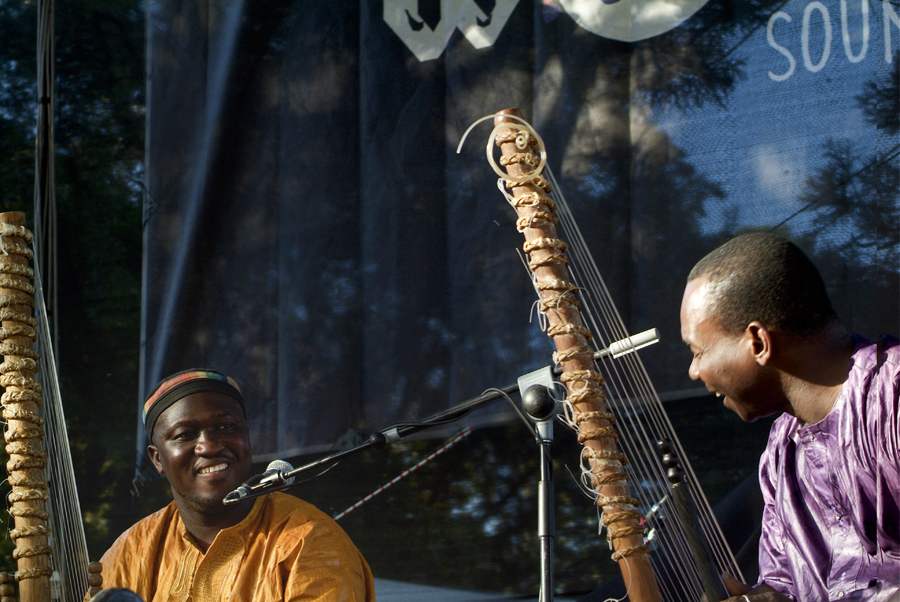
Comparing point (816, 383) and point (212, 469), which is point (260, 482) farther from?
point (816, 383)

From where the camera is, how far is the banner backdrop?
118 inches

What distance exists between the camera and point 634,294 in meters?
3.20

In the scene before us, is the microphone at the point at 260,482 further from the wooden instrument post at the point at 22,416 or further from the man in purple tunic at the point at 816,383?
the man in purple tunic at the point at 816,383

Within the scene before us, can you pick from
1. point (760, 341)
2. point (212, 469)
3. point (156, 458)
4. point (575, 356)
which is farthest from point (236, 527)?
point (760, 341)

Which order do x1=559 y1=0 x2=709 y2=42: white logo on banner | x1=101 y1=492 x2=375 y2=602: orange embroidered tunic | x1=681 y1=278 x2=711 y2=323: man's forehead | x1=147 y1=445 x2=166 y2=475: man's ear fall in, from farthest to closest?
x1=559 y1=0 x2=709 y2=42: white logo on banner
x1=147 y1=445 x2=166 y2=475: man's ear
x1=101 y1=492 x2=375 y2=602: orange embroidered tunic
x1=681 y1=278 x2=711 y2=323: man's forehead

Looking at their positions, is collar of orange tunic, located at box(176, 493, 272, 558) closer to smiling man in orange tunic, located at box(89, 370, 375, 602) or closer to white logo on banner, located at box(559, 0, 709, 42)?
smiling man in orange tunic, located at box(89, 370, 375, 602)

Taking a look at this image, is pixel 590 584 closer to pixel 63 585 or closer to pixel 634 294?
pixel 634 294

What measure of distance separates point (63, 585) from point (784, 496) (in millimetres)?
2090

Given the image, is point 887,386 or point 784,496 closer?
point 887,386

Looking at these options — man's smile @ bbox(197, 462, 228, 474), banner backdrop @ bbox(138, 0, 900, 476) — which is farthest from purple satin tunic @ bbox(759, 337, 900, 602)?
man's smile @ bbox(197, 462, 228, 474)

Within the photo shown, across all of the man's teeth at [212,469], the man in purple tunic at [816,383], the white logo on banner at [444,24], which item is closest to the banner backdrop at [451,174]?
the white logo on banner at [444,24]

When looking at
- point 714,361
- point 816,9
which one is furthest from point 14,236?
point 816,9

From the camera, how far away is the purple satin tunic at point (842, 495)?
172cm

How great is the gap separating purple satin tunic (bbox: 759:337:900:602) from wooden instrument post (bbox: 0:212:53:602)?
6.52 feet
